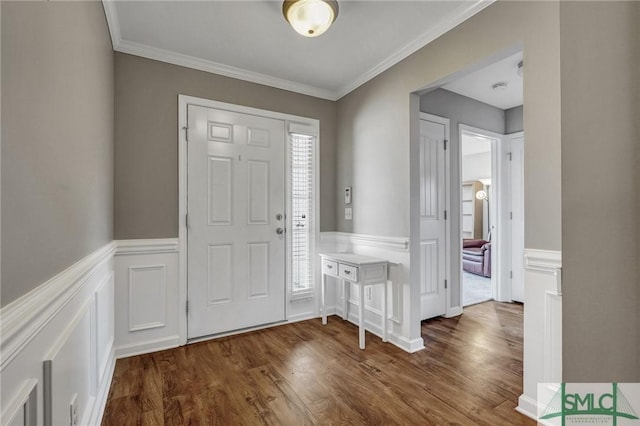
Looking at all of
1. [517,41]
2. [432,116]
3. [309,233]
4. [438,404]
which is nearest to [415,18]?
A: [517,41]

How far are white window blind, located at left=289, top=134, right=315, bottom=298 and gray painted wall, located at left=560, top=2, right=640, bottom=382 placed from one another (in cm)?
278

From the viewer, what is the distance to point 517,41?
1704 millimetres

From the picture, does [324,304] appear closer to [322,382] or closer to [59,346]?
[322,382]

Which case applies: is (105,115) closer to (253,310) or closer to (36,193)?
(36,193)

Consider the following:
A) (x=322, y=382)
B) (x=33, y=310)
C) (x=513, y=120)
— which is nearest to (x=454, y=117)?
(x=513, y=120)

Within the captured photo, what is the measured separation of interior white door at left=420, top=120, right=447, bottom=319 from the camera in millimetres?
3090

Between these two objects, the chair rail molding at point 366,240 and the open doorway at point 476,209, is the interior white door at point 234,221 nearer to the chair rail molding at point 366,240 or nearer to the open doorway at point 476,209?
the chair rail molding at point 366,240

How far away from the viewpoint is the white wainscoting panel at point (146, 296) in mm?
2305

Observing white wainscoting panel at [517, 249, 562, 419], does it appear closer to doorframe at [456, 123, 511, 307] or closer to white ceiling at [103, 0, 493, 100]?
white ceiling at [103, 0, 493, 100]

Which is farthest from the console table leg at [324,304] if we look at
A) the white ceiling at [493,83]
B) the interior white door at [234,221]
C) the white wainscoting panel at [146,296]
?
the white ceiling at [493,83]

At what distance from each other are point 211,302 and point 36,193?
2.06 m

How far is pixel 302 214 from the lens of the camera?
10.3 ft

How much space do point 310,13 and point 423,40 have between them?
961mm

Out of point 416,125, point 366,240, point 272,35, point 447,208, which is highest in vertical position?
point 272,35
